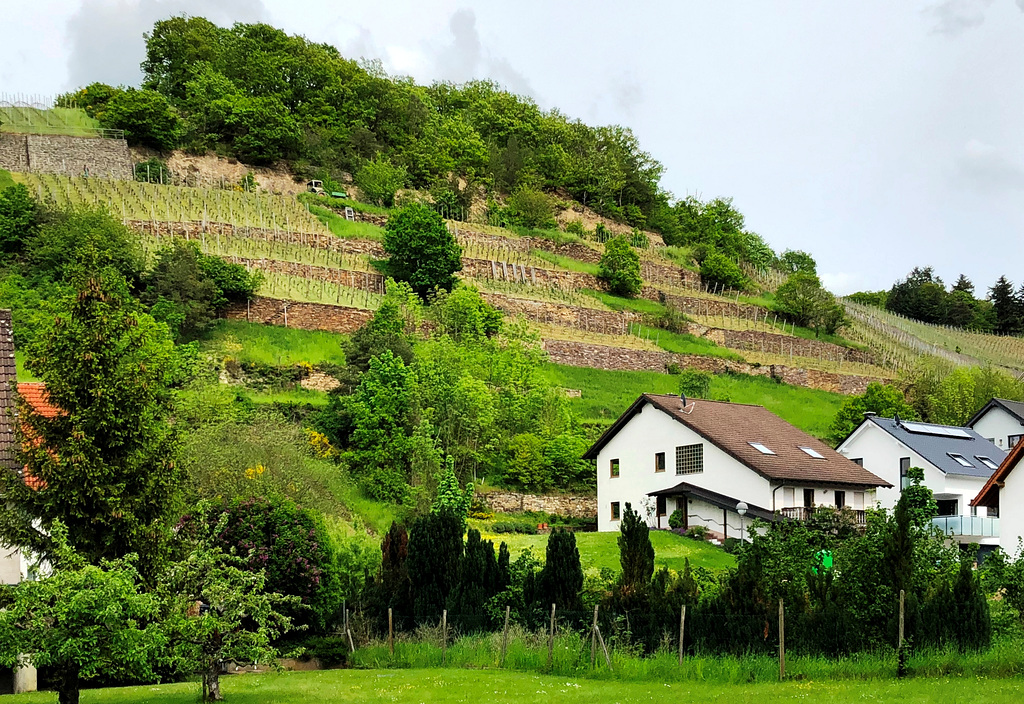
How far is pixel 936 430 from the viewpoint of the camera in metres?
53.2

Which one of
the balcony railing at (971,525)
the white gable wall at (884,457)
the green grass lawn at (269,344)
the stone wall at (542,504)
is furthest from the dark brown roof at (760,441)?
the green grass lawn at (269,344)

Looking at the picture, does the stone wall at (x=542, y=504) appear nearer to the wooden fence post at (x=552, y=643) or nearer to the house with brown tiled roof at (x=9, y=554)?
the wooden fence post at (x=552, y=643)

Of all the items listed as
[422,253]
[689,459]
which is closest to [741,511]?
[689,459]

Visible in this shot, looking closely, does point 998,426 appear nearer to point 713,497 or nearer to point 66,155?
point 713,497

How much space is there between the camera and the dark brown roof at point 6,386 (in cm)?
2181

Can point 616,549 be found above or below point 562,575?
below

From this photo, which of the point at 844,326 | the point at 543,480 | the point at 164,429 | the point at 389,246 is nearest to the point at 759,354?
the point at 844,326

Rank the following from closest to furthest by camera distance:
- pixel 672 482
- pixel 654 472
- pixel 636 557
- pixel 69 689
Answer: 1. pixel 69 689
2. pixel 636 557
3. pixel 672 482
4. pixel 654 472

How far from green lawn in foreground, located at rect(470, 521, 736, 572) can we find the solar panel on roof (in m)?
15.7

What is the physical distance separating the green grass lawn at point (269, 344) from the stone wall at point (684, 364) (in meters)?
15.5

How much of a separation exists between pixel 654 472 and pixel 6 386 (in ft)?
94.2

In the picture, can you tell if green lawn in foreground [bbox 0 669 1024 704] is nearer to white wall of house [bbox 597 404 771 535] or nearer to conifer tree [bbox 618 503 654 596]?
conifer tree [bbox 618 503 654 596]

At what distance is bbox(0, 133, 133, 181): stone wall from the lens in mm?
79875

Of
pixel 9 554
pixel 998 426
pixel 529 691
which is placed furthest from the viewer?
pixel 998 426
